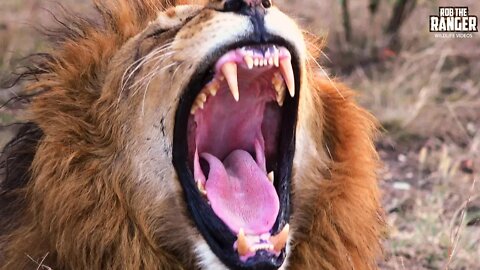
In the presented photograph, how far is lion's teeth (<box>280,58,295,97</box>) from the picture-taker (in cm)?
309

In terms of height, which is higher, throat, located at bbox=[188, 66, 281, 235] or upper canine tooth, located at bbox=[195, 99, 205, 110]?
upper canine tooth, located at bbox=[195, 99, 205, 110]

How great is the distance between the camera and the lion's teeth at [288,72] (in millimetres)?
3092

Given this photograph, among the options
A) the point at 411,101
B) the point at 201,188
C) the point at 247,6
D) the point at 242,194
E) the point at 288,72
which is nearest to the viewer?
the point at 247,6

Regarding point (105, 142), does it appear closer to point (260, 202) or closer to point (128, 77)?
point (128, 77)

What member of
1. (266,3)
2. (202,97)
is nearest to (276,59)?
(266,3)

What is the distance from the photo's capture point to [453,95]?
23.0 ft

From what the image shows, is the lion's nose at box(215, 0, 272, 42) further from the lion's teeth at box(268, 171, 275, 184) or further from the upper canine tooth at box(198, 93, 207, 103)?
the lion's teeth at box(268, 171, 275, 184)

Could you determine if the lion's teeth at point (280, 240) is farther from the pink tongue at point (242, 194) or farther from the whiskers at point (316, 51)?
the whiskers at point (316, 51)

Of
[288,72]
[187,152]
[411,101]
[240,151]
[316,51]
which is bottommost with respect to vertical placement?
[411,101]

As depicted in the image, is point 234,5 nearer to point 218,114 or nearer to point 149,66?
point 149,66

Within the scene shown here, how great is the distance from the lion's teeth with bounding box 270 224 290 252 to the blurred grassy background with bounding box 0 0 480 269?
4.70 feet

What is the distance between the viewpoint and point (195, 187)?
10.4ft

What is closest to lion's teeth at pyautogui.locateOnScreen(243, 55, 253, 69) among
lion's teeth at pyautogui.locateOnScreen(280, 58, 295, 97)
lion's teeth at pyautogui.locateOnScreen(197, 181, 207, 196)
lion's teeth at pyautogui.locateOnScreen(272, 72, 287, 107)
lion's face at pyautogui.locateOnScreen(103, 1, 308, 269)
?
lion's face at pyautogui.locateOnScreen(103, 1, 308, 269)

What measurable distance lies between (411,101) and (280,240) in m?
3.99
